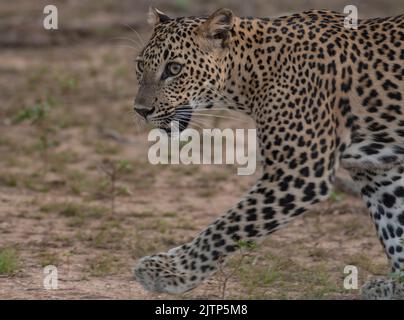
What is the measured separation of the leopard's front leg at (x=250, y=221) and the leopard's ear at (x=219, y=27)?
3.54 feet

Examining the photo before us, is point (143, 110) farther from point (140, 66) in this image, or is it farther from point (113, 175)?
point (113, 175)

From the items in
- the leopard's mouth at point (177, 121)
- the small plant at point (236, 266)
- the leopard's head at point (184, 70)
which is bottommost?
the small plant at point (236, 266)

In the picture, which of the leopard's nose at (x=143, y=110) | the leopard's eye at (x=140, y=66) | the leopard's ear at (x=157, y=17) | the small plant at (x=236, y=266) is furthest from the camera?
the leopard's ear at (x=157, y=17)

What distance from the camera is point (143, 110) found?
8141 millimetres

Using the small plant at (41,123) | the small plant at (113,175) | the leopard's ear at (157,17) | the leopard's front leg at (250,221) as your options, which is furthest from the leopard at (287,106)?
the small plant at (41,123)

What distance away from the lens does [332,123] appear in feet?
26.1

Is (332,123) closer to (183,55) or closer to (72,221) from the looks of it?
(183,55)

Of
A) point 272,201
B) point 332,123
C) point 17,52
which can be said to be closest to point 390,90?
point 332,123

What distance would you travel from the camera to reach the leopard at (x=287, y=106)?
783 centimetres

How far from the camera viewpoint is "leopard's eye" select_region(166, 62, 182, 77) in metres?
8.20

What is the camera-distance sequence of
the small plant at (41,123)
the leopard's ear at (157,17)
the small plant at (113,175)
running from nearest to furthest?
the leopard's ear at (157,17) → the small plant at (113,175) → the small plant at (41,123)

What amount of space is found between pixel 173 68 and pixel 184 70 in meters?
0.08

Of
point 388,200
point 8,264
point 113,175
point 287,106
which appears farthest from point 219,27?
point 113,175

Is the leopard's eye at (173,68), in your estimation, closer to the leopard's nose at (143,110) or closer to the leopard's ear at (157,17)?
the leopard's nose at (143,110)
